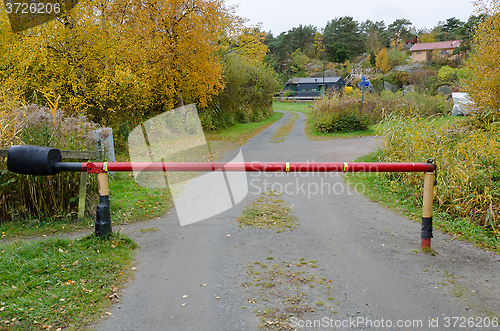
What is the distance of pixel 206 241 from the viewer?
5309 millimetres

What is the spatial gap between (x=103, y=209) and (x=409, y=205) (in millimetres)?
5891

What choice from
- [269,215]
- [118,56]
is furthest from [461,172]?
[118,56]

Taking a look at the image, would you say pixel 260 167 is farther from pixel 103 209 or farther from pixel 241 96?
pixel 241 96

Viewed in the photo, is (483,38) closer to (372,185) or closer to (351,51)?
(372,185)

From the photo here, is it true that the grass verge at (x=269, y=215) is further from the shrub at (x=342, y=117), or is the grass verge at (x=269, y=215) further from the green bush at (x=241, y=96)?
the green bush at (x=241, y=96)

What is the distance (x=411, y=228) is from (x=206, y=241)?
347 cm

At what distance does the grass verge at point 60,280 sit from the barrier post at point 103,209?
0.12 m

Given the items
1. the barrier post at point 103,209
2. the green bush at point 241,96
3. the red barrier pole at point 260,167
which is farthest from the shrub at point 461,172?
the green bush at point 241,96

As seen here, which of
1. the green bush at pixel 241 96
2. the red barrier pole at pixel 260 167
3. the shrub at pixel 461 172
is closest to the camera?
the red barrier pole at pixel 260 167

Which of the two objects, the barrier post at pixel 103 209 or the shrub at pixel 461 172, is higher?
the barrier post at pixel 103 209

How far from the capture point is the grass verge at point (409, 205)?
5.48 m

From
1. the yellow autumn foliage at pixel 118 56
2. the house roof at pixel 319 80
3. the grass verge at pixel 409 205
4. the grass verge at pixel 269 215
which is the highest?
the yellow autumn foliage at pixel 118 56

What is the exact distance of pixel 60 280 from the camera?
12.5 ft

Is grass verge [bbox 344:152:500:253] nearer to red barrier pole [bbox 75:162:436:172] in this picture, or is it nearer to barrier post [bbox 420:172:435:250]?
barrier post [bbox 420:172:435:250]
